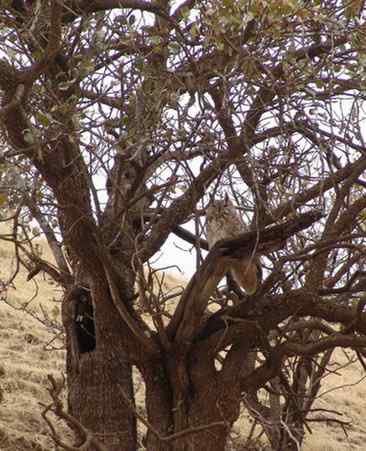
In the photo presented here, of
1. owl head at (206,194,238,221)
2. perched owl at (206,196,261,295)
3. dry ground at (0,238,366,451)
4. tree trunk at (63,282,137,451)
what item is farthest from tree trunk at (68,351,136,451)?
owl head at (206,194,238,221)

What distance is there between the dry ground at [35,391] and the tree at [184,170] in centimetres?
109

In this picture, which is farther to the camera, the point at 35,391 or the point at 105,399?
the point at 35,391

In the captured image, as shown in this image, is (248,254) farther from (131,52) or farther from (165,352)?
(131,52)

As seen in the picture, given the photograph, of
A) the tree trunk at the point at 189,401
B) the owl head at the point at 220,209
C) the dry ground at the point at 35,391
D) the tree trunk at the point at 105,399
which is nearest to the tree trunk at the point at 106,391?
the tree trunk at the point at 105,399

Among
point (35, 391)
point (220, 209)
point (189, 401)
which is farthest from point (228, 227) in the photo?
point (35, 391)

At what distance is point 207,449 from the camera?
5191mm

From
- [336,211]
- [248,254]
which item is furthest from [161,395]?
[336,211]

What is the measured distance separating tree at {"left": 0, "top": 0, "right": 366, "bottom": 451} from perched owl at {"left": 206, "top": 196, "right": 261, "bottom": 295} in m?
0.10

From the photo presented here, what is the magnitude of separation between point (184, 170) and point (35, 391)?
4.56 m

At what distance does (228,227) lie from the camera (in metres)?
5.19

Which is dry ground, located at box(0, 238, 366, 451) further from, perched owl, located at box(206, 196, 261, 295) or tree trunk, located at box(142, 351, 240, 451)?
perched owl, located at box(206, 196, 261, 295)

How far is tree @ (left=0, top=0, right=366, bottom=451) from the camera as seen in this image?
4.30m

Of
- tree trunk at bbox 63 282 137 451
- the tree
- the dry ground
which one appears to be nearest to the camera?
the tree

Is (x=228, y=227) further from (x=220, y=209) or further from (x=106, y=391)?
(x=106, y=391)
